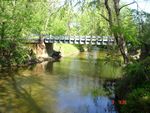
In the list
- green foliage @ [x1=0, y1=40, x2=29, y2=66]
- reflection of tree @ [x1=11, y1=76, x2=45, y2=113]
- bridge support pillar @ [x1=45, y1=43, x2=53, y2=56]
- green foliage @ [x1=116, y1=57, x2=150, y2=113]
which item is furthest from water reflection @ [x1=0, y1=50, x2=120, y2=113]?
bridge support pillar @ [x1=45, y1=43, x2=53, y2=56]

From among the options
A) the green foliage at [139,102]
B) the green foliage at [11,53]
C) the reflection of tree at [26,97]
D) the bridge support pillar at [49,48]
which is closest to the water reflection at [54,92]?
the reflection of tree at [26,97]

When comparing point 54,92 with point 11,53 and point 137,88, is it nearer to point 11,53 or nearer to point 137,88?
point 137,88

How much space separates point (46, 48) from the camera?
47969 millimetres

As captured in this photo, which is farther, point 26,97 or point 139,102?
point 26,97

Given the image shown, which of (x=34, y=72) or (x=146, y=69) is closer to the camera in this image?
(x=146, y=69)

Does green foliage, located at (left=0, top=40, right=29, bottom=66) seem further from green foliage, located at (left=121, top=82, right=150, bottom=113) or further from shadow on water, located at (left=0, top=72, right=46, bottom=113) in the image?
green foliage, located at (left=121, top=82, right=150, bottom=113)

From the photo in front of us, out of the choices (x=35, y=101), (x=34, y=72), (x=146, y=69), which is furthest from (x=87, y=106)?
(x=34, y=72)

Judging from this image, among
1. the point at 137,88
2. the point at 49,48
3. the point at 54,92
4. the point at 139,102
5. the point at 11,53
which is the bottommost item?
the point at 54,92

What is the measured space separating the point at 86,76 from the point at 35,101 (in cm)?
1206

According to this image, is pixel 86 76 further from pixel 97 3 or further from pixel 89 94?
pixel 97 3

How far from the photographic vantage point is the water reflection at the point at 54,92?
1772 centimetres

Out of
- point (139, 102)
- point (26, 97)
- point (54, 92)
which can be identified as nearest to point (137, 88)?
point (139, 102)

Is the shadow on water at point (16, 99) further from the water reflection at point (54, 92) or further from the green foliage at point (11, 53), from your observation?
the green foliage at point (11, 53)

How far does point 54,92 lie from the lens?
22.1 m
